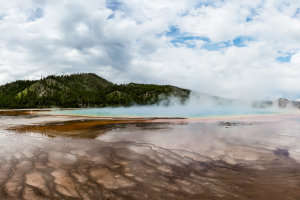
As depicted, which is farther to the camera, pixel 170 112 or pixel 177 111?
pixel 177 111

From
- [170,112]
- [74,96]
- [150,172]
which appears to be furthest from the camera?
[74,96]

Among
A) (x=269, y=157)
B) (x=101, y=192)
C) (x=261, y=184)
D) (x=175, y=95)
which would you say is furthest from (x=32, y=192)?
(x=175, y=95)

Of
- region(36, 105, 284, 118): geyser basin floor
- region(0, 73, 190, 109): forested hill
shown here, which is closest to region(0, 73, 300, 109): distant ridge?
region(0, 73, 190, 109): forested hill

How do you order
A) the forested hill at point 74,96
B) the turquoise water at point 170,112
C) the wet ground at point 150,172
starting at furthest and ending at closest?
the forested hill at point 74,96 < the turquoise water at point 170,112 < the wet ground at point 150,172

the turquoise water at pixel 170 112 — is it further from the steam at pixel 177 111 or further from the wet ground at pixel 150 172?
the wet ground at pixel 150 172

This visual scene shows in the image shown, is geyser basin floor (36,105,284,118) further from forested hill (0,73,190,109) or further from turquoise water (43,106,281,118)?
forested hill (0,73,190,109)

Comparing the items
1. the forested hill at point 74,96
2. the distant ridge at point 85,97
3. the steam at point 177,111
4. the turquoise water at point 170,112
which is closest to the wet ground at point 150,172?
the turquoise water at point 170,112

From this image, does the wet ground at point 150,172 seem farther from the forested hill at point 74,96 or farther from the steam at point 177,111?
the forested hill at point 74,96

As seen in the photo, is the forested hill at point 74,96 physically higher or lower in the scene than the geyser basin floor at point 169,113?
higher

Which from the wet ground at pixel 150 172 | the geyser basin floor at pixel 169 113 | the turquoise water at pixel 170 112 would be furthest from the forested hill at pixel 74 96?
the wet ground at pixel 150 172

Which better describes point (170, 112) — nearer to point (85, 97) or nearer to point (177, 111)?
point (177, 111)

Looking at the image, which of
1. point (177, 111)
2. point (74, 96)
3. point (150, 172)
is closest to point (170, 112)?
point (177, 111)

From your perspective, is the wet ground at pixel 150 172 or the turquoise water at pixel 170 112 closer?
the wet ground at pixel 150 172

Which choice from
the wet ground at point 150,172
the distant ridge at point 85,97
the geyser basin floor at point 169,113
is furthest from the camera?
the distant ridge at point 85,97
